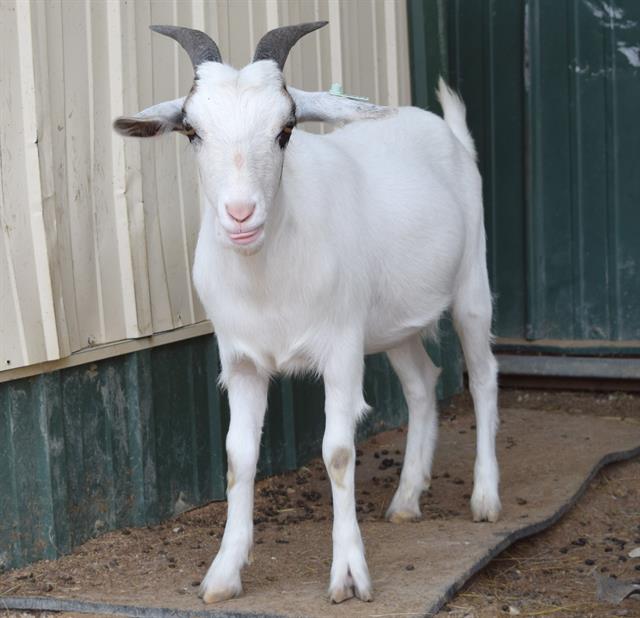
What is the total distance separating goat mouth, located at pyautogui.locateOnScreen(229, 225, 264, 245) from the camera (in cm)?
367

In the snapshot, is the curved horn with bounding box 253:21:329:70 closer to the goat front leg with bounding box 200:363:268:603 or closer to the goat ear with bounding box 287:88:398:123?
the goat ear with bounding box 287:88:398:123

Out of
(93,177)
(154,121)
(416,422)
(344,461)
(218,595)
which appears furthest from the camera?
(416,422)

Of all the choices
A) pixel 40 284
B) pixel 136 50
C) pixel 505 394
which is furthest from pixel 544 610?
pixel 505 394

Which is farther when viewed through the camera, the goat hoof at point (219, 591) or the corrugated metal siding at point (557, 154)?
the corrugated metal siding at point (557, 154)

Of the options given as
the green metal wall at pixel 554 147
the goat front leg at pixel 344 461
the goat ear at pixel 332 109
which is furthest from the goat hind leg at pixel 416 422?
the green metal wall at pixel 554 147

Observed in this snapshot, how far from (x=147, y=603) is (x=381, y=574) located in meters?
0.80

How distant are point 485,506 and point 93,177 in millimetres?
2032

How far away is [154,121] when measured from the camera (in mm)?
3994

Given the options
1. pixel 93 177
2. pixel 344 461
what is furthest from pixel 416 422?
pixel 93 177

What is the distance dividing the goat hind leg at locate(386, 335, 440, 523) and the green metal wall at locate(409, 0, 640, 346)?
2.18 meters

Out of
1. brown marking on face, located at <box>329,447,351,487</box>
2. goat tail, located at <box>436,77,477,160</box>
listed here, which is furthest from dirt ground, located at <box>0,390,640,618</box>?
goat tail, located at <box>436,77,477,160</box>

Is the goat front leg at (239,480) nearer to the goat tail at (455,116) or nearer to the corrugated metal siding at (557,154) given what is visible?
the goat tail at (455,116)

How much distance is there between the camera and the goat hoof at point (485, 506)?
5.16 meters

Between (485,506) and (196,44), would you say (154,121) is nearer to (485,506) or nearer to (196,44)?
(196,44)
